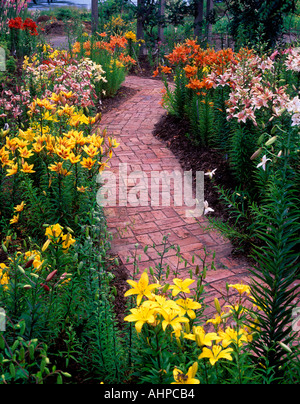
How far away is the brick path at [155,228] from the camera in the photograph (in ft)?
10.6

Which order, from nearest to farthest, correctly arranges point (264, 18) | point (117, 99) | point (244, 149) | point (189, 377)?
point (189, 377), point (244, 149), point (264, 18), point (117, 99)

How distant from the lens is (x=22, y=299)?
2.04 metres

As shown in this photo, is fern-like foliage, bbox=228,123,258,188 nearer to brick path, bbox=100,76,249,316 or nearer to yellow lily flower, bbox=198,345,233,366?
brick path, bbox=100,76,249,316

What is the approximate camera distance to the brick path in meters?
3.23

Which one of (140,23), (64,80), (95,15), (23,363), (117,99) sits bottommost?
(117,99)

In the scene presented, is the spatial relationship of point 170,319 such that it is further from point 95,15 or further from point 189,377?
point 95,15

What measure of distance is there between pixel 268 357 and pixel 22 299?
1.26 metres

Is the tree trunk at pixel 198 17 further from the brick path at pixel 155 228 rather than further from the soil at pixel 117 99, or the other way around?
the brick path at pixel 155 228

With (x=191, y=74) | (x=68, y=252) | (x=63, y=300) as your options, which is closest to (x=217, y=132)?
(x=191, y=74)

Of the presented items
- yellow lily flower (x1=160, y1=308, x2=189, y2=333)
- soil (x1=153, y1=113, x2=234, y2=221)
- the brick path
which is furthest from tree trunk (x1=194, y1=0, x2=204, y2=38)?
yellow lily flower (x1=160, y1=308, x2=189, y2=333)

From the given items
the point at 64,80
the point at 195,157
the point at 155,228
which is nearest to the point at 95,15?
the point at 64,80

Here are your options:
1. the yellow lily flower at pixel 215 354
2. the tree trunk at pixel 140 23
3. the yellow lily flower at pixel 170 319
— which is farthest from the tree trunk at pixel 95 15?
the yellow lily flower at pixel 215 354

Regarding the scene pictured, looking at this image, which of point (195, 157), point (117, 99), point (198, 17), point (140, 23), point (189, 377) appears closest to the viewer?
point (189, 377)

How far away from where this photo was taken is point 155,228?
3.79 meters
